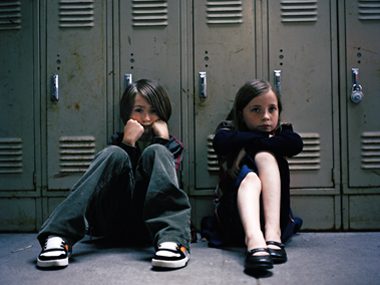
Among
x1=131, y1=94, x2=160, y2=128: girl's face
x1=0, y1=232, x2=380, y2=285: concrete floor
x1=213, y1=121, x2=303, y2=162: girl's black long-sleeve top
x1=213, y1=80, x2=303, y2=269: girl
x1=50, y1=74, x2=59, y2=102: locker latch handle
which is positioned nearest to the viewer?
x1=0, y1=232, x2=380, y2=285: concrete floor

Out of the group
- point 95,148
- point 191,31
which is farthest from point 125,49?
point 95,148

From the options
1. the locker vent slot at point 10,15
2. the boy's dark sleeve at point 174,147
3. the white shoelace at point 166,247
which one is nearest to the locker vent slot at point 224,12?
the boy's dark sleeve at point 174,147

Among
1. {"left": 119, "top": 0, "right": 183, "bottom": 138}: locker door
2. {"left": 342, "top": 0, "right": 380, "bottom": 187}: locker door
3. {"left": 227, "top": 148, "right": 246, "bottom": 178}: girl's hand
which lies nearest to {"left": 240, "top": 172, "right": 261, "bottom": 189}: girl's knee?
{"left": 227, "top": 148, "right": 246, "bottom": 178}: girl's hand

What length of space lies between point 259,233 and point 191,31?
141cm

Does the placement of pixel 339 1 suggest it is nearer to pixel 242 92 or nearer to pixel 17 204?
pixel 242 92

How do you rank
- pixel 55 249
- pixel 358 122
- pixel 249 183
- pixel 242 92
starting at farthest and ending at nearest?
pixel 358 122
pixel 242 92
pixel 249 183
pixel 55 249

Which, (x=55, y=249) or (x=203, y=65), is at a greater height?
(x=203, y=65)

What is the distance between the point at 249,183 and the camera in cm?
237

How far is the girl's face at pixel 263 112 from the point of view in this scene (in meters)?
2.62

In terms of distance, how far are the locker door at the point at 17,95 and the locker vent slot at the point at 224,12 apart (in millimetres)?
1119

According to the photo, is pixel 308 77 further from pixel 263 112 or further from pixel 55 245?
pixel 55 245

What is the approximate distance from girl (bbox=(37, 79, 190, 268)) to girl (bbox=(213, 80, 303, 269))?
287 millimetres

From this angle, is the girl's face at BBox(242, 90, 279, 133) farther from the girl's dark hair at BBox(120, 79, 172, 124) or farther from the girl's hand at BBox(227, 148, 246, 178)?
the girl's dark hair at BBox(120, 79, 172, 124)

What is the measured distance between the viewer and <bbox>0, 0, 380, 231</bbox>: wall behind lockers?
2.96m
